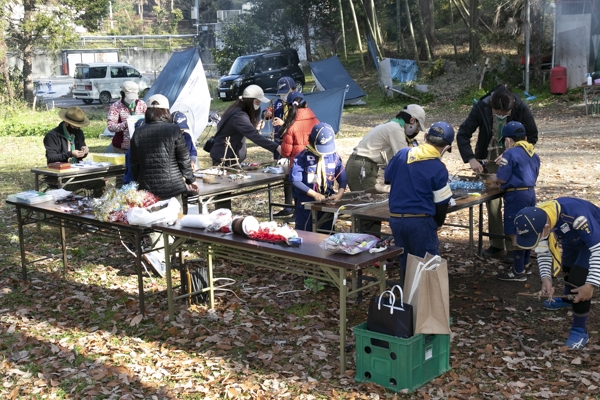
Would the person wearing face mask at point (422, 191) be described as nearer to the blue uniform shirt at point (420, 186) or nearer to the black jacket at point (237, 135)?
the blue uniform shirt at point (420, 186)

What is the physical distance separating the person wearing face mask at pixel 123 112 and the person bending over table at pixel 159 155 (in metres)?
2.82

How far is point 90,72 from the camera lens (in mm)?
29469

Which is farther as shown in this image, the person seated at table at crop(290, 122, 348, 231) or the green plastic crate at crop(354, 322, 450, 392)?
the person seated at table at crop(290, 122, 348, 231)

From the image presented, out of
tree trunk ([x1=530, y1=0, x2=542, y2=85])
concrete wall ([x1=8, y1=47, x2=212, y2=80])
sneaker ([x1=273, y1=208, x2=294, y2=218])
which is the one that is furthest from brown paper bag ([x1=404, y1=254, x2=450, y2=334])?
concrete wall ([x1=8, y1=47, x2=212, y2=80])

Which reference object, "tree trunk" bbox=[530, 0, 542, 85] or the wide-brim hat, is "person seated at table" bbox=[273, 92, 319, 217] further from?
"tree trunk" bbox=[530, 0, 542, 85]

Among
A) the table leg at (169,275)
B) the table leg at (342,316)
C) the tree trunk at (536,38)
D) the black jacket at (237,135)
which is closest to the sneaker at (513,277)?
the table leg at (342,316)

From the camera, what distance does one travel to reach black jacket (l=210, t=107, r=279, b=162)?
848 centimetres

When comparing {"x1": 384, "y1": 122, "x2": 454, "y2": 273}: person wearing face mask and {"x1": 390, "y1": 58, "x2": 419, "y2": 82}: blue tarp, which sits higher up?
{"x1": 390, "y1": 58, "x2": 419, "y2": 82}: blue tarp

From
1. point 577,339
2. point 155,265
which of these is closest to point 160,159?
point 155,265

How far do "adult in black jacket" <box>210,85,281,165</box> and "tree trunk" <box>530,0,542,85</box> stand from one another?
15407 millimetres

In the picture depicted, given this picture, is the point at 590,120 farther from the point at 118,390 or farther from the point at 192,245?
the point at 118,390

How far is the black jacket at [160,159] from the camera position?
6.65 metres

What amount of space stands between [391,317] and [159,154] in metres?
3.20

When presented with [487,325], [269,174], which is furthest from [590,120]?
[487,325]
